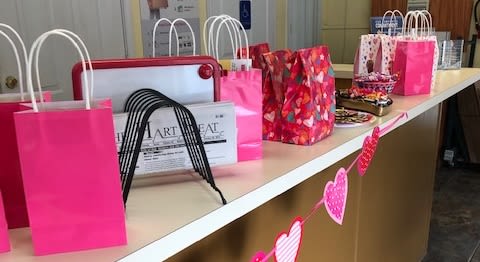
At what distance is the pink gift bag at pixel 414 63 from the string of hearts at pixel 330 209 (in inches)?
13.7

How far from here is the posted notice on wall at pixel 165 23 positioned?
283 centimetres

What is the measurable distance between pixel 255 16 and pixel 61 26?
73.2 inches

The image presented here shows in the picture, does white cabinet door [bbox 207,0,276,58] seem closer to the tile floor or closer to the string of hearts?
the tile floor

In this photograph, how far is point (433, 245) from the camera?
2820 millimetres

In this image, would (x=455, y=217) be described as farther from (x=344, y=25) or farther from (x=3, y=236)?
(x=3, y=236)

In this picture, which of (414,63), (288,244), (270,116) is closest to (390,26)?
(414,63)

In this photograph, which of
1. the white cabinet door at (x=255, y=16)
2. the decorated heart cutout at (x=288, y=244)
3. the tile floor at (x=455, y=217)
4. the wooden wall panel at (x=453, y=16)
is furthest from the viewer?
the wooden wall panel at (x=453, y=16)

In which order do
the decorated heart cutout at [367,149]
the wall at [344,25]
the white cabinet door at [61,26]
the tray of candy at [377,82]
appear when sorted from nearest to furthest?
the decorated heart cutout at [367,149], the tray of candy at [377,82], the white cabinet door at [61,26], the wall at [344,25]

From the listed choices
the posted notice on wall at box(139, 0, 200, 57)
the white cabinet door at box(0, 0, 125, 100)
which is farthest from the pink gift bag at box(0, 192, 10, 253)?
the posted notice on wall at box(139, 0, 200, 57)

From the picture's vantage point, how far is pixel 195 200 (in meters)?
0.82

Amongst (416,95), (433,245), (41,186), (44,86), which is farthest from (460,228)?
(41,186)

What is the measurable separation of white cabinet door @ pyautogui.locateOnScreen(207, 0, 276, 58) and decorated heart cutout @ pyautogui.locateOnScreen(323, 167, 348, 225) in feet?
7.23

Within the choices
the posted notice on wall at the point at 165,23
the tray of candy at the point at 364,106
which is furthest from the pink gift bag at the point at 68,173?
the posted notice on wall at the point at 165,23

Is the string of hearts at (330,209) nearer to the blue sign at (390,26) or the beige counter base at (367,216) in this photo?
the beige counter base at (367,216)
